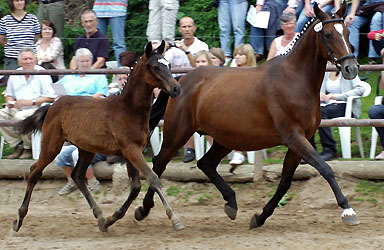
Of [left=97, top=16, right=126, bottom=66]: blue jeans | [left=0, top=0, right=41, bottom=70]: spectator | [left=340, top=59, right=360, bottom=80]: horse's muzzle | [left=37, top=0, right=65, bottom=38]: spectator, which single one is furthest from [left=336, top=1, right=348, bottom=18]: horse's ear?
[left=37, top=0, right=65, bottom=38]: spectator

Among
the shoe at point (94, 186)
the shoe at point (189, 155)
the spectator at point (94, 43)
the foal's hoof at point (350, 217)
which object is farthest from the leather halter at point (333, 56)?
the spectator at point (94, 43)

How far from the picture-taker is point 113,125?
24.6 ft

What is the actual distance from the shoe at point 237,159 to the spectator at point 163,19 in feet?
7.23

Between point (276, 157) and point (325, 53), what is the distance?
2762 millimetres

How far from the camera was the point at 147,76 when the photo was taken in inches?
288

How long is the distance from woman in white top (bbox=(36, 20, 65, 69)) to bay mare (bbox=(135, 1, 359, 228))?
3.33m

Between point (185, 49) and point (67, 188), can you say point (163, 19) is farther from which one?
point (67, 188)

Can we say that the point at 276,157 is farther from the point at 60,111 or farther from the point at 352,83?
the point at 60,111

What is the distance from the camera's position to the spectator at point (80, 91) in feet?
30.9

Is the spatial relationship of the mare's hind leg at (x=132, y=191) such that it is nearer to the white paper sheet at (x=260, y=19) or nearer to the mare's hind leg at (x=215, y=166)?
the mare's hind leg at (x=215, y=166)

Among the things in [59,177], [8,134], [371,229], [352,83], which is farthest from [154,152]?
[371,229]

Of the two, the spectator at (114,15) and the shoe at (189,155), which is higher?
the spectator at (114,15)

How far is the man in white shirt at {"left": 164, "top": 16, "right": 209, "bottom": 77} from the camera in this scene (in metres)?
9.97

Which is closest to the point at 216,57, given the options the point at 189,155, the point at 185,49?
the point at 185,49
